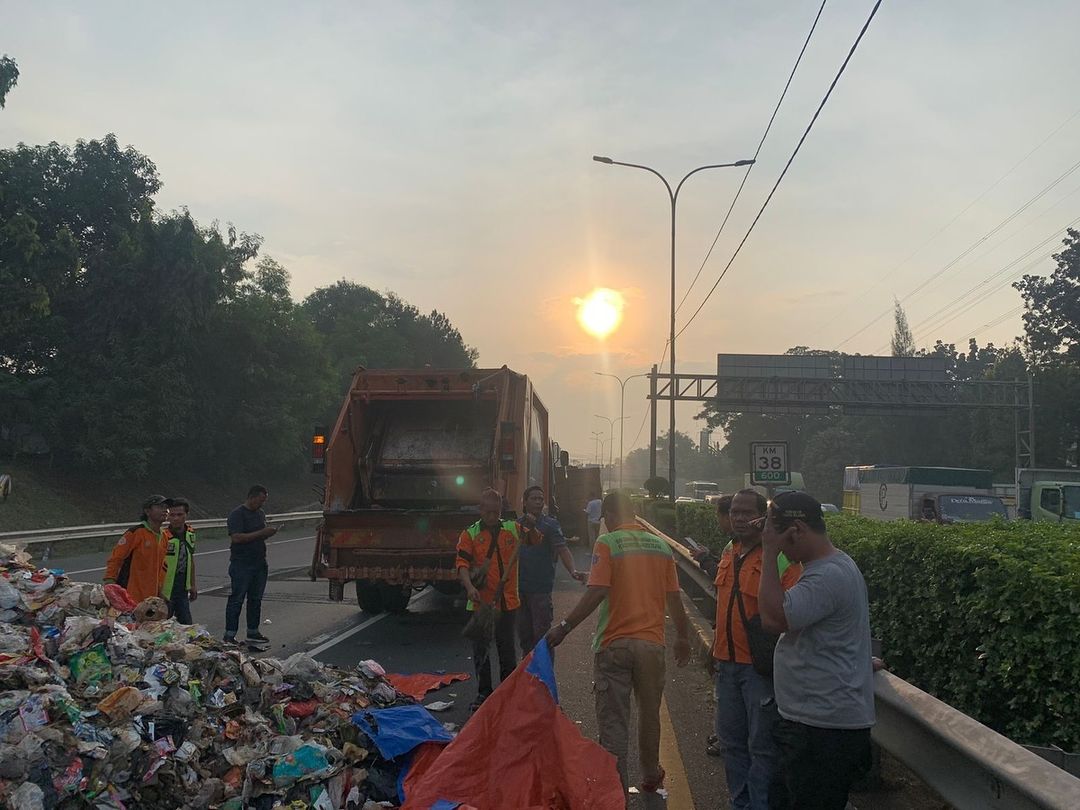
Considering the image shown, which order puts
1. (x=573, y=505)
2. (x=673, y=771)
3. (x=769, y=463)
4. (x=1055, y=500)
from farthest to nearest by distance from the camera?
(x=573, y=505) < (x=1055, y=500) < (x=769, y=463) < (x=673, y=771)

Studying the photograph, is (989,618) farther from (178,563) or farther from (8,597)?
(178,563)

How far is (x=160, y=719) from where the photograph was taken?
4.92 meters

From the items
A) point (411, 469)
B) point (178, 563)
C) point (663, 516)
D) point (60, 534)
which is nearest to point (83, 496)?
point (60, 534)

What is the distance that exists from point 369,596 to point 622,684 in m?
7.39

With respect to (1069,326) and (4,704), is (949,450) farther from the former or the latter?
(4,704)

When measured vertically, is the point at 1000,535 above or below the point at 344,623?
above

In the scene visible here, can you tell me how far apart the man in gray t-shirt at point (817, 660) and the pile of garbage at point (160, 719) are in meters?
2.25

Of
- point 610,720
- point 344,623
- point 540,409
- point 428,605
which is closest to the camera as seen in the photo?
point 610,720

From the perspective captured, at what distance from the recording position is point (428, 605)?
43.5 feet

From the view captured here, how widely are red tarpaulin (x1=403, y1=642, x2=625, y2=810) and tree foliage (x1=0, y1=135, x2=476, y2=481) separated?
24.9 meters

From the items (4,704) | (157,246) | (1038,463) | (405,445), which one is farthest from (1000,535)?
(1038,463)

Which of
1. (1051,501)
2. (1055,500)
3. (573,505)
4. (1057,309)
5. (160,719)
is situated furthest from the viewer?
(1057,309)

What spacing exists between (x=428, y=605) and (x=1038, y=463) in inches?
1659

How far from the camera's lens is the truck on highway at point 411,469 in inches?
414
